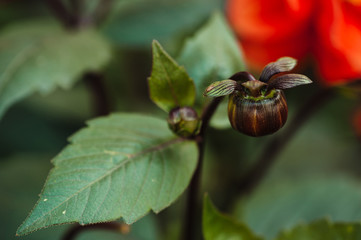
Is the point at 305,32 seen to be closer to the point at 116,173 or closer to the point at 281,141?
the point at 281,141

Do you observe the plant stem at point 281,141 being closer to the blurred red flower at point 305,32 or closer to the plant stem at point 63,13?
the blurred red flower at point 305,32

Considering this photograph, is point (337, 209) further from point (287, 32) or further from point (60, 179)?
point (60, 179)

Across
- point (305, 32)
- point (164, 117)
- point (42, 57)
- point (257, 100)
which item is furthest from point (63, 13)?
point (257, 100)

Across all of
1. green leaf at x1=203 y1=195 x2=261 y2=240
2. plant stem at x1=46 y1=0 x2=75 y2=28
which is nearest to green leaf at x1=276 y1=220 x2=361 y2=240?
green leaf at x1=203 y1=195 x2=261 y2=240

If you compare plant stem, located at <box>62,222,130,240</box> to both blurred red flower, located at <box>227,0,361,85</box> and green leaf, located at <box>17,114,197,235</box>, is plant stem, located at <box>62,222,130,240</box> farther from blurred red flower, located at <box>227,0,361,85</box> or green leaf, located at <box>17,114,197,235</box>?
blurred red flower, located at <box>227,0,361,85</box>

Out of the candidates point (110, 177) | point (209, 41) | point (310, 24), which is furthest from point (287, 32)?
point (110, 177)

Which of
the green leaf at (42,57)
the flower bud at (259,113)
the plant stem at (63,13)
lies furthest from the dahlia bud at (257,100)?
the plant stem at (63,13)
